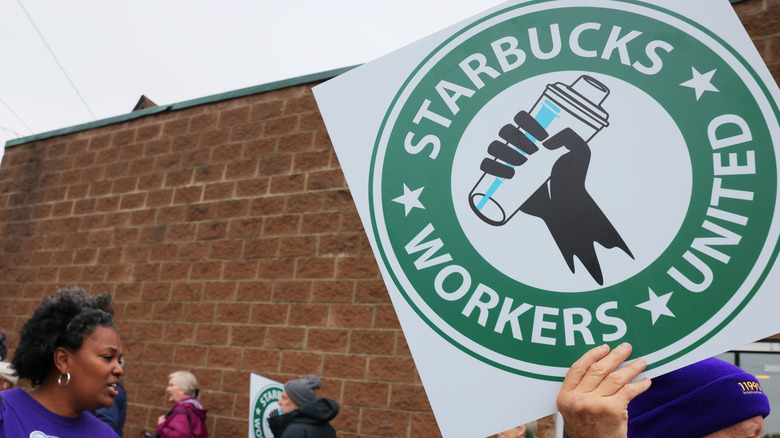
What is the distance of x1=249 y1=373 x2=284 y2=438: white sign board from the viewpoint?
4828mm

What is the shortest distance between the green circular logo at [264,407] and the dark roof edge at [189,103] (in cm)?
289

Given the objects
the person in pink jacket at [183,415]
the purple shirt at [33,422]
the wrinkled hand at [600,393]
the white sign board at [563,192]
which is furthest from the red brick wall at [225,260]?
the wrinkled hand at [600,393]

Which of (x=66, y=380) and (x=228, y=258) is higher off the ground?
(x=228, y=258)

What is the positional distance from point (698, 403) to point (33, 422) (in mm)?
2080

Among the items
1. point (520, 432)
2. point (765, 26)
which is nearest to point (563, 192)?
point (520, 432)

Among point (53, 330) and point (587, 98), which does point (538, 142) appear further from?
point (53, 330)

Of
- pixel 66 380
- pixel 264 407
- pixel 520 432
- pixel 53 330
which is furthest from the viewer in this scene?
pixel 264 407

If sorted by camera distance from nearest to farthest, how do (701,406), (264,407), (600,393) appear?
(600,393), (701,406), (264,407)

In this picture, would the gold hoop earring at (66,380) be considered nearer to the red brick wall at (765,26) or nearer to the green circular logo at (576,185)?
the green circular logo at (576,185)

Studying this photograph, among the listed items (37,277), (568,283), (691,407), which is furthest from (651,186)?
(37,277)

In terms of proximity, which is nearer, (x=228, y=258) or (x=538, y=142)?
(x=538, y=142)

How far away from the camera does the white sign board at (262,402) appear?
15.8 ft

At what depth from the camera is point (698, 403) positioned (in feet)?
4.80

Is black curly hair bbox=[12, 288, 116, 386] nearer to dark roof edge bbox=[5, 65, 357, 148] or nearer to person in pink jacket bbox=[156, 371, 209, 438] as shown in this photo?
person in pink jacket bbox=[156, 371, 209, 438]
